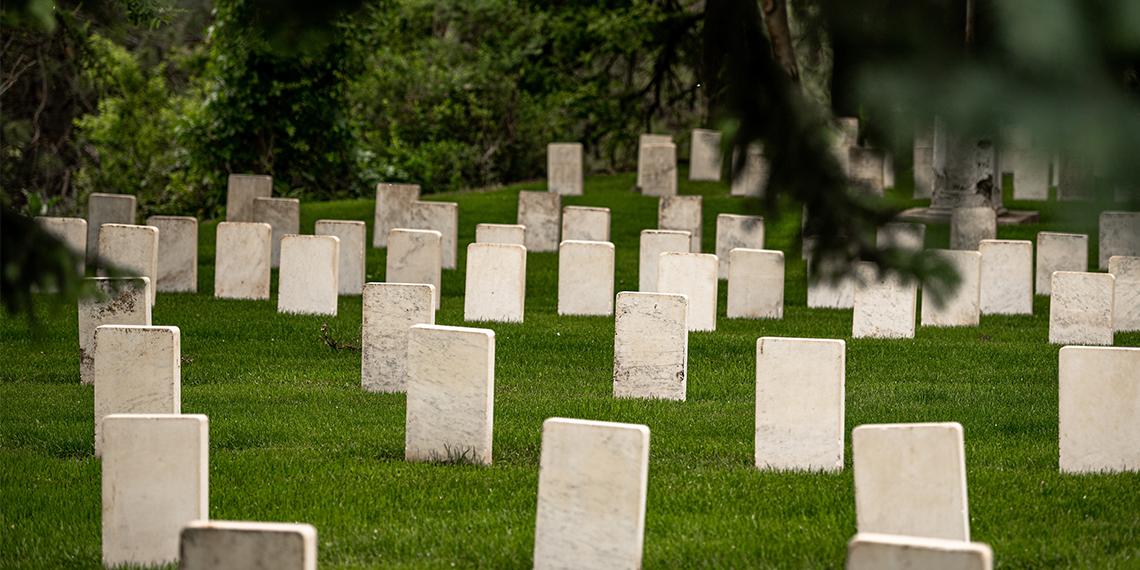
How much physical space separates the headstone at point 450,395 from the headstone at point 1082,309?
613cm

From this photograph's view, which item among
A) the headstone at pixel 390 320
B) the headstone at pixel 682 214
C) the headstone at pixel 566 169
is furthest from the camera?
the headstone at pixel 566 169

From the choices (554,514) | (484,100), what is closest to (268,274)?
(554,514)

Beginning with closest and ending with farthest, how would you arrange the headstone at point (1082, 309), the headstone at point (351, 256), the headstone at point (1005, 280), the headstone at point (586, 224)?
the headstone at point (1082, 309) → the headstone at point (1005, 280) → the headstone at point (351, 256) → the headstone at point (586, 224)

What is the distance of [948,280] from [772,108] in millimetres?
428

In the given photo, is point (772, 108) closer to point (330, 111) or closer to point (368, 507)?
point (368, 507)

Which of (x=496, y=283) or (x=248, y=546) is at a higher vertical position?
(x=496, y=283)

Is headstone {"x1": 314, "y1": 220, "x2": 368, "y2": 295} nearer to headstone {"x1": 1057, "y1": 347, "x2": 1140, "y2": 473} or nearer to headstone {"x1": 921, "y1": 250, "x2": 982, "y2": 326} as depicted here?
headstone {"x1": 921, "y1": 250, "x2": 982, "y2": 326}

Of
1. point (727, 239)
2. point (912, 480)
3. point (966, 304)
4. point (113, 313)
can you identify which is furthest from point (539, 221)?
point (912, 480)

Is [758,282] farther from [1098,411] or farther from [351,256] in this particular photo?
[1098,411]

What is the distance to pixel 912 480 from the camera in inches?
170

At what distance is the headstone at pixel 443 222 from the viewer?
13.6 meters

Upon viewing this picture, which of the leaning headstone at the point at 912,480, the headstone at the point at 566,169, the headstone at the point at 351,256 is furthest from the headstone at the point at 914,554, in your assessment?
the headstone at the point at 566,169

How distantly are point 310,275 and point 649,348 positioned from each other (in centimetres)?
434

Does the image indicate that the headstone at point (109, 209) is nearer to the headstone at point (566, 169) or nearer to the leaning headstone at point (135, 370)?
the headstone at point (566, 169)
